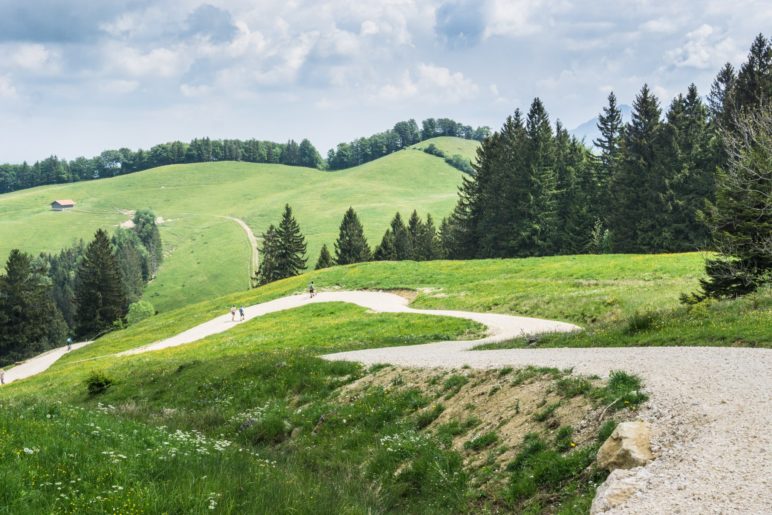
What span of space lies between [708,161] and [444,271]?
39.7m

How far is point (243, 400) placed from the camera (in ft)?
60.9

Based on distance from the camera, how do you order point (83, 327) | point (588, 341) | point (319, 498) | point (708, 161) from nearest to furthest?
point (319, 498) < point (588, 341) < point (708, 161) < point (83, 327)

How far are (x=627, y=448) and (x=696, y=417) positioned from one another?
1860 millimetres

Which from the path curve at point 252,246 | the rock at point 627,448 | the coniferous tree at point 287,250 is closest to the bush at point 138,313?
the path curve at point 252,246

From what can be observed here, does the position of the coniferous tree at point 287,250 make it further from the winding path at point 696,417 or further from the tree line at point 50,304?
the winding path at point 696,417

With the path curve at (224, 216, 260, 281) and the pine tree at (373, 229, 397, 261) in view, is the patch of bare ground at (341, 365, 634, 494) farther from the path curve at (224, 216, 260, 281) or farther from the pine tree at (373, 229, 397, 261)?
the path curve at (224, 216, 260, 281)

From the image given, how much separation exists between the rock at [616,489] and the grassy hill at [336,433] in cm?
28

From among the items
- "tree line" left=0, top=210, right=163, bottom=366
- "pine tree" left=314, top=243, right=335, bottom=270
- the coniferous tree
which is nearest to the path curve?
"pine tree" left=314, top=243, right=335, bottom=270

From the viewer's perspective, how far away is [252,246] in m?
159

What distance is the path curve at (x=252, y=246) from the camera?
142913 mm

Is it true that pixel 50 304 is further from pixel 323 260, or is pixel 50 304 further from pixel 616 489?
pixel 616 489

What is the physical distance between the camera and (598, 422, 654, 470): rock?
8148 millimetres

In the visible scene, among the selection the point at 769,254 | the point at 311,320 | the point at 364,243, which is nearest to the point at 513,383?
the point at 769,254

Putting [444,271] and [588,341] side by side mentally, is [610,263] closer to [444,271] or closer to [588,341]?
[444,271]
